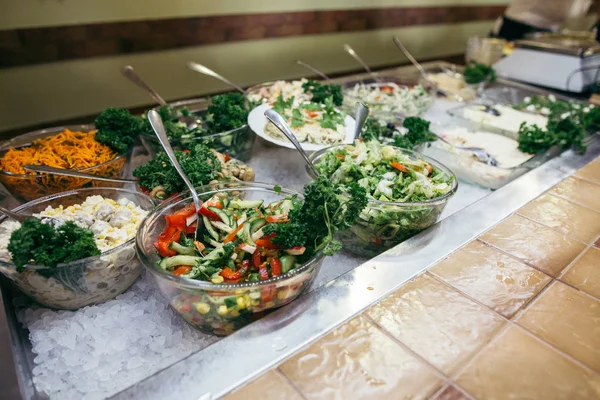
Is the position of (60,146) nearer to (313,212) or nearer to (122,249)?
(122,249)

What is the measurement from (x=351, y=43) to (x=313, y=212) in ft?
13.9

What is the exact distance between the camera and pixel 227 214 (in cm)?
127

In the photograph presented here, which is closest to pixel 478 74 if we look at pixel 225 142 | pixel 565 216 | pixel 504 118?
pixel 504 118

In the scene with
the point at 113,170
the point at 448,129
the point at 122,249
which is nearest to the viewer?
the point at 122,249

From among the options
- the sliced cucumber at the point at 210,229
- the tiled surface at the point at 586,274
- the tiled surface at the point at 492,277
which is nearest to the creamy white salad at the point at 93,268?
the sliced cucumber at the point at 210,229

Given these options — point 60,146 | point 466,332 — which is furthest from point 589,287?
point 60,146

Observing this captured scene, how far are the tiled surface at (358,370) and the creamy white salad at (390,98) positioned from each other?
1.62 meters

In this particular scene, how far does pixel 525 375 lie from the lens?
951 millimetres

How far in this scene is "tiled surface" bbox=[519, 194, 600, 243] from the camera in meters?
1.48

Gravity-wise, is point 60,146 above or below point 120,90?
above

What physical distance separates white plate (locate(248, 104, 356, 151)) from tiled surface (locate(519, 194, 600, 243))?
2.74ft

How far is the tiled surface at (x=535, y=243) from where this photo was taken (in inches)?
51.7

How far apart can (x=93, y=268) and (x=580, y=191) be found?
189 centimetres

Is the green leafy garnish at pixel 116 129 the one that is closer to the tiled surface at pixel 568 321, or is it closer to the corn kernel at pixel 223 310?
the corn kernel at pixel 223 310
